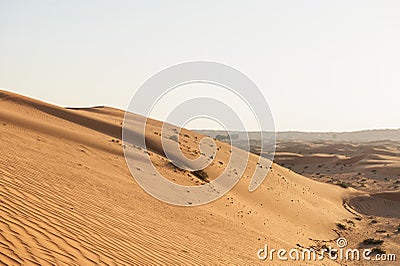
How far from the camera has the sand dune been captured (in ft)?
21.4

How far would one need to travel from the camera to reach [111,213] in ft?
30.2

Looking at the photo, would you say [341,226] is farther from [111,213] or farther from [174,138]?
[111,213]

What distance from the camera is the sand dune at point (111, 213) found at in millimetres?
6520

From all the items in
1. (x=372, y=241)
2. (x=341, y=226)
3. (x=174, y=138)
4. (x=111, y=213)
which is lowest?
(x=372, y=241)

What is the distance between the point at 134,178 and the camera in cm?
1434

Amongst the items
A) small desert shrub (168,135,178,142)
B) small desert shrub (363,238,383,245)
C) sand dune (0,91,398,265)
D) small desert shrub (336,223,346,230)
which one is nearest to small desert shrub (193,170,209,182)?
sand dune (0,91,398,265)

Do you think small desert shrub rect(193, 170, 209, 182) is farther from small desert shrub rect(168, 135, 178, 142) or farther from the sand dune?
small desert shrub rect(168, 135, 178, 142)

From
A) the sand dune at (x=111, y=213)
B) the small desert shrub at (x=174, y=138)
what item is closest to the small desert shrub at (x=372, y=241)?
the sand dune at (x=111, y=213)

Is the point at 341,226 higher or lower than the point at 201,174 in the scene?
lower

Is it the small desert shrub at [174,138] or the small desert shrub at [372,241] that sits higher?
the small desert shrub at [174,138]

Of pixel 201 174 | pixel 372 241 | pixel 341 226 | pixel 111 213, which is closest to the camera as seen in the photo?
pixel 111 213

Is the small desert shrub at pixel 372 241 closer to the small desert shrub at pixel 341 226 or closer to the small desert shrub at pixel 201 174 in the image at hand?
the small desert shrub at pixel 341 226

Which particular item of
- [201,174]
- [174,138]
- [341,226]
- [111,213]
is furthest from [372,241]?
[174,138]

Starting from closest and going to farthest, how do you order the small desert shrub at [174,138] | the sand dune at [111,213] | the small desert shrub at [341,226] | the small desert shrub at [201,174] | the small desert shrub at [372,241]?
1. the sand dune at [111,213]
2. the small desert shrub at [372,241]
3. the small desert shrub at [341,226]
4. the small desert shrub at [201,174]
5. the small desert shrub at [174,138]
